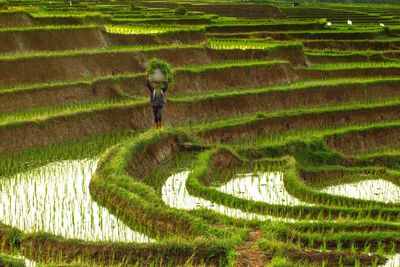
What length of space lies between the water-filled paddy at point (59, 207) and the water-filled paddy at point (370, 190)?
3.22 metres

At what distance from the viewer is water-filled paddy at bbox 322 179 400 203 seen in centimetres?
1103

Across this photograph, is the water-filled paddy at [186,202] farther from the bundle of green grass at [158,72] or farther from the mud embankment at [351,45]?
the mud embankment at [351,45]

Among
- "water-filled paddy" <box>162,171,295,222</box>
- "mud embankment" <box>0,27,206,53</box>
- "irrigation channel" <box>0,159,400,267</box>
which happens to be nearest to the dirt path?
"irrigation channel" <box>0,159,400,267</box>

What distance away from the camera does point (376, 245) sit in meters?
8.35

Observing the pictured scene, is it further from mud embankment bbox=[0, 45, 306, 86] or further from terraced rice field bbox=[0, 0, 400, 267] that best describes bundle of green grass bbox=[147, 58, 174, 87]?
mud embankment bbox=[0, 45, 306, 86]

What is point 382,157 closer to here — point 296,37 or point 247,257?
point 247,257

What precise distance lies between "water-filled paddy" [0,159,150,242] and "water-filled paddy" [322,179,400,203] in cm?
322

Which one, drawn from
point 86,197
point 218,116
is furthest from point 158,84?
point 86,197

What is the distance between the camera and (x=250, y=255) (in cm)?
758

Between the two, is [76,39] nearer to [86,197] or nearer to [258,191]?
[258,191]

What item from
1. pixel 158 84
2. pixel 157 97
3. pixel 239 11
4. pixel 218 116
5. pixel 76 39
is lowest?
pixel 218 116

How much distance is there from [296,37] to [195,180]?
1489cm

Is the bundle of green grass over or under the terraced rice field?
over

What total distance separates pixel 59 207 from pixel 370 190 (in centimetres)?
429
